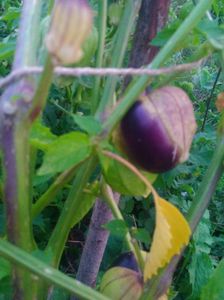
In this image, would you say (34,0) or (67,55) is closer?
(67,55)

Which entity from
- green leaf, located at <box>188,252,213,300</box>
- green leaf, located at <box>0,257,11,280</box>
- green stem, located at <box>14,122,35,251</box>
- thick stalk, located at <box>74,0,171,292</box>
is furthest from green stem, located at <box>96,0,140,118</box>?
green leaf, located at <box>188,252,213,300</box>

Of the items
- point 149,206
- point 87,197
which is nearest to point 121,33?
point 87,197

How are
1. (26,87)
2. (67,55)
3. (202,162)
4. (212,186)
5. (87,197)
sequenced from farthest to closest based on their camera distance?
1. (202,162)
2. (87,197)
3. (212,186)
4. (26,87)
5. (67,55)

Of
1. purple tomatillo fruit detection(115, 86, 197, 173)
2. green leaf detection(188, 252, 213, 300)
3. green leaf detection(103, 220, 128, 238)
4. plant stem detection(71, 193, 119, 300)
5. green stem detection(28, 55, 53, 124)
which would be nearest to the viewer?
green stem detection(28, 55, 53, 124)

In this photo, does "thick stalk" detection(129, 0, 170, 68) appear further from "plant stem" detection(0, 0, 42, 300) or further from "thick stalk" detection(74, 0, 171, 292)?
"plant stem" detection(0, 0, 42, 300)

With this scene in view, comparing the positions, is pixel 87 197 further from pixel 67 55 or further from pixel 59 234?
pixel 67 55
